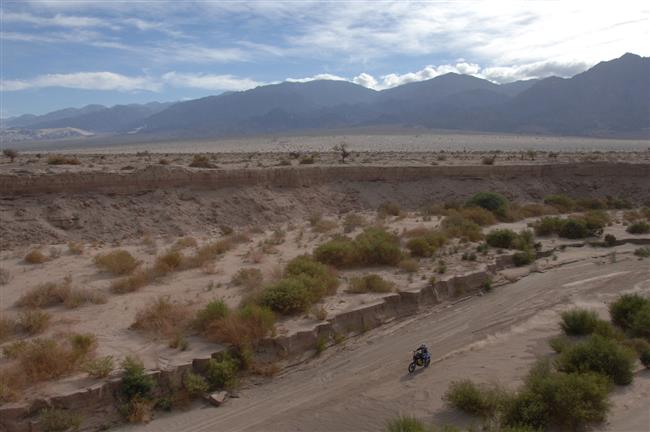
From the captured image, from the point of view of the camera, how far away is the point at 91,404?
30.2 feet

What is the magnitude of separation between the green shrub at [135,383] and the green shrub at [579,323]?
9.41 metres

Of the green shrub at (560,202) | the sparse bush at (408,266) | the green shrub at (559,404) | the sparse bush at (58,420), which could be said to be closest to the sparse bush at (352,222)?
the sparse bush at (408,266)

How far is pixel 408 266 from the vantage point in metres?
16.9

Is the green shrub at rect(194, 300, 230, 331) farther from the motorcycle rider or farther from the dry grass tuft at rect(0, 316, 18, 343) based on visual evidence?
the motorcycle rider

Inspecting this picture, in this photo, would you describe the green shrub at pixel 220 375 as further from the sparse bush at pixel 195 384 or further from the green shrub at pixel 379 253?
the green shrub at pixel 379 253

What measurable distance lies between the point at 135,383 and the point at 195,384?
3.54 ft

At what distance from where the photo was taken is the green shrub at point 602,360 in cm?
955

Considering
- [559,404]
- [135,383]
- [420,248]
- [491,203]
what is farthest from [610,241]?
[135,383]

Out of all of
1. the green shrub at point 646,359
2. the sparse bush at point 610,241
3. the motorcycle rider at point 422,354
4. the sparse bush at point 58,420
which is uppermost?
the sparse bush at point 610,241

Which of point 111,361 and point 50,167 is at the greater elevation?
point 50,167

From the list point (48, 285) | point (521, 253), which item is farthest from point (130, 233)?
point (521, 253)

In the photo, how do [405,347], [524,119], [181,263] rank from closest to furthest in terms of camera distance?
[405,347], [181,263], [524,119]

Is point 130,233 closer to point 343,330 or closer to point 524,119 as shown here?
point 343,330

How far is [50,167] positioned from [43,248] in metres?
8.76
